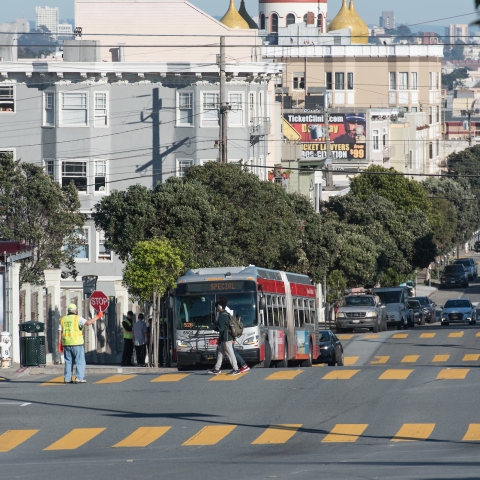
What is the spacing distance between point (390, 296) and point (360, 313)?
16.9 ft

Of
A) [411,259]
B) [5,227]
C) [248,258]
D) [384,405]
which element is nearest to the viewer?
[384,405]

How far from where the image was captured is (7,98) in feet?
171

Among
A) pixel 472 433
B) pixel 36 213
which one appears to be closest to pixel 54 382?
pixel 472 433

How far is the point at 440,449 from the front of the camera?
48.5 ft

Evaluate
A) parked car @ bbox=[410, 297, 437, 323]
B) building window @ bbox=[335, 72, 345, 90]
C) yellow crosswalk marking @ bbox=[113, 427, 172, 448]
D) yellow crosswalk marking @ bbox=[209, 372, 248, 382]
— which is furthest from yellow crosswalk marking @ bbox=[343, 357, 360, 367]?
building window @ bbox=[335, 72, 345, 90]

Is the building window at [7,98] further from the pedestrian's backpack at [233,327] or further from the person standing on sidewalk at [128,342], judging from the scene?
the pedestrian's backpack at [233,327]

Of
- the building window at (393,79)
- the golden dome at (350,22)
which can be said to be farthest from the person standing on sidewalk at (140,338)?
the golden dome at (350,22)

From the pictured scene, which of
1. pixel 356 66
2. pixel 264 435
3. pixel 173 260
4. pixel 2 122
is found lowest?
pixel 264 435

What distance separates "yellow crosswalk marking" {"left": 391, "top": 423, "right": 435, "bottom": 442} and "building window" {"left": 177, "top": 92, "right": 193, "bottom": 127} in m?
37.6

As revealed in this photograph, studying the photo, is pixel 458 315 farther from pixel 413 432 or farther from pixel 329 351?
pixel 413 432

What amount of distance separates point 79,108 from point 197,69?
5.57m

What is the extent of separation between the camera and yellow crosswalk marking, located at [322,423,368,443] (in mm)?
15750

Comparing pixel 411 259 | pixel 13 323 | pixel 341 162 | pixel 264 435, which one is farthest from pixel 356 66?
pixel 264 435

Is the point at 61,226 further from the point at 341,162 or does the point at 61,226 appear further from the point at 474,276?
the point at 474,276
